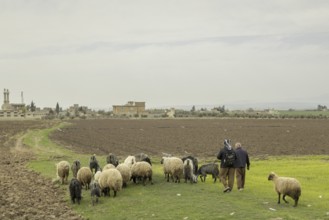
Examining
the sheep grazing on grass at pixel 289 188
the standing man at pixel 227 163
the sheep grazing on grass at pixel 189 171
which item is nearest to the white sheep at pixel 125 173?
the sheep grazing on grass at pixel 189 171

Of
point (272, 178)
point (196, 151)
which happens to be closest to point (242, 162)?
point (272, 178)

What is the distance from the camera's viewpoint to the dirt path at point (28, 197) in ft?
62.2

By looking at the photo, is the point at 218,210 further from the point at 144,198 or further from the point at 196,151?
the point at 196,151

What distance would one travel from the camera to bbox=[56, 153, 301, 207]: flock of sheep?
62.9 ft

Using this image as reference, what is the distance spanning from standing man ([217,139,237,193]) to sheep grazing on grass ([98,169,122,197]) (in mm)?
5484

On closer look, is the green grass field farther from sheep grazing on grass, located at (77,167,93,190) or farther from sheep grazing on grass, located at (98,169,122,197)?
sheep grazing on grass, located at (77,167,93,190)

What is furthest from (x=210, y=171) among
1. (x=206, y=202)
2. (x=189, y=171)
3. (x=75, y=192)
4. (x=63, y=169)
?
(x=63, y=169)

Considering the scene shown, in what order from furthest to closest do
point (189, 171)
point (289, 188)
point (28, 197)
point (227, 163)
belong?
1. point (189, 171)
2. point (28, 197)
3. point (227, 163)
4. point (289, 188)

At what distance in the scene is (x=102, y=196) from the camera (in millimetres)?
22000

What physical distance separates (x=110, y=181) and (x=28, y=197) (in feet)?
15.6

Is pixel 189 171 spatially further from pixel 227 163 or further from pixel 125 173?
pixel 125 173

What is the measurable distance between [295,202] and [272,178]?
212 cm

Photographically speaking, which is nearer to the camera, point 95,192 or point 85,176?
point 95,192

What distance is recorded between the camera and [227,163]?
71.7 ft
